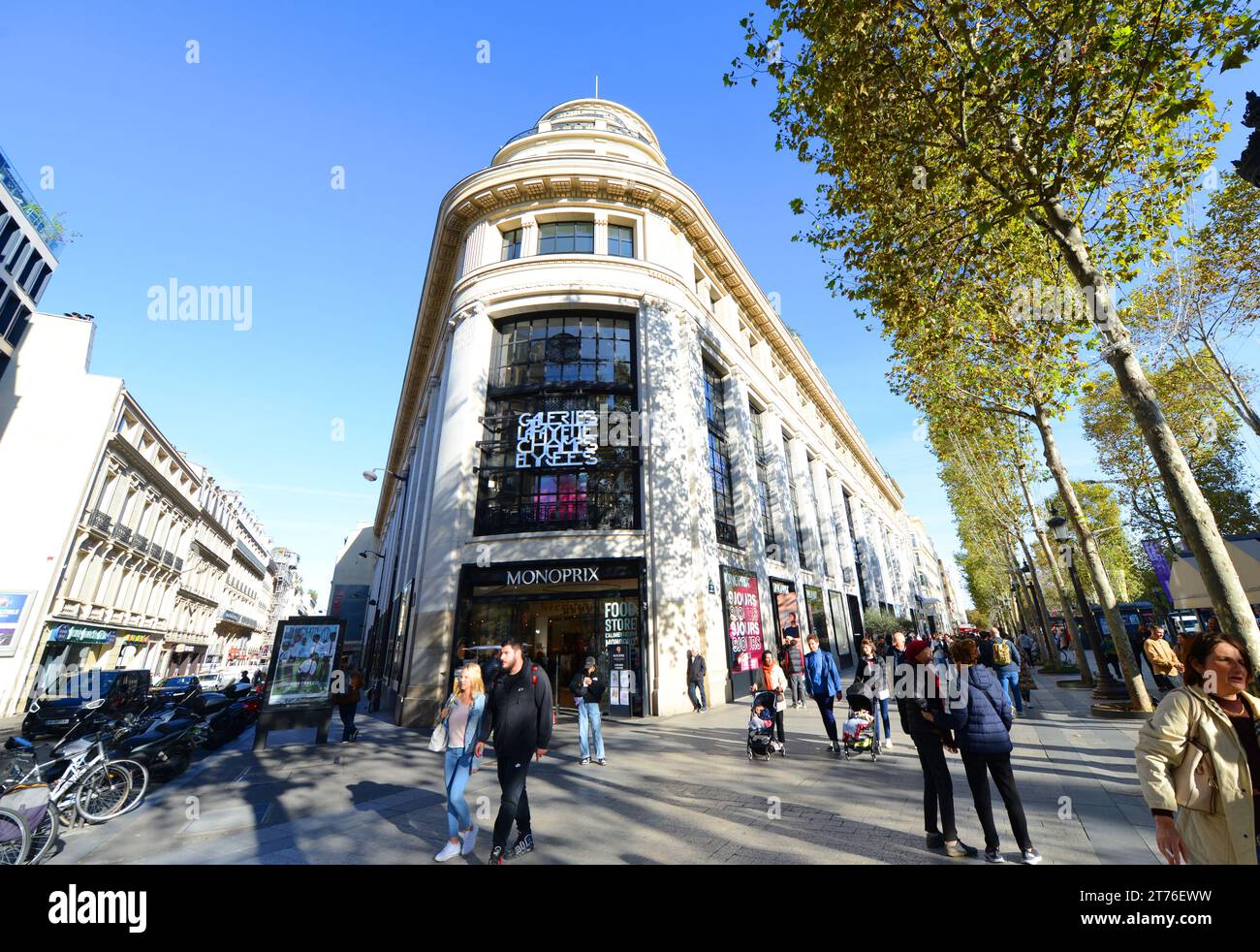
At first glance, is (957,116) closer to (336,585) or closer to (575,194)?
(575,194)

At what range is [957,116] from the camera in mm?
8031

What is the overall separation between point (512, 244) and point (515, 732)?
63.8 feet

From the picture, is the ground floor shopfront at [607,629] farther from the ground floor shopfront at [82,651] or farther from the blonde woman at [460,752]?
the ground floor shopfront at [82,651]

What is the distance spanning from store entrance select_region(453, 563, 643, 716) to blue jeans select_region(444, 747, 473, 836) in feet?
30.4

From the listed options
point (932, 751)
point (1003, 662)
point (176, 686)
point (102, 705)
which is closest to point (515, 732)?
point (932, 751)

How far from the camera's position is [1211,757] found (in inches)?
111

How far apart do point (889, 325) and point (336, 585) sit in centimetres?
6021

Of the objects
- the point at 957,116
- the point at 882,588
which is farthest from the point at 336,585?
the point at 957,116

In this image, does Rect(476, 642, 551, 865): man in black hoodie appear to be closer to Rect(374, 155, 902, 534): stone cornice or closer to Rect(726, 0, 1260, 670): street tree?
Rect(726, 0, 1260, 670): street tree

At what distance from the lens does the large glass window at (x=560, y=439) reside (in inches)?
627

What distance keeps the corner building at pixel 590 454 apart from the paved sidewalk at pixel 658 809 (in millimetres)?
5285

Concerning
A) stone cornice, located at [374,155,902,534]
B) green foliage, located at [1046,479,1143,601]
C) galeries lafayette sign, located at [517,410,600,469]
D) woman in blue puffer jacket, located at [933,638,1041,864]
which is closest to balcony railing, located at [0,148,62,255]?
stone cornice, located at [374,155,902,534]

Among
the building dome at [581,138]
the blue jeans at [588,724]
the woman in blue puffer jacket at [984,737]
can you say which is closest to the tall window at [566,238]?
the building dome at [581,138]

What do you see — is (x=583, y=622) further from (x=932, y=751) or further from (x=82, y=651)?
(x=82, y=651)
